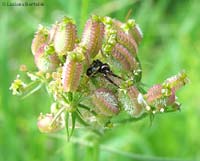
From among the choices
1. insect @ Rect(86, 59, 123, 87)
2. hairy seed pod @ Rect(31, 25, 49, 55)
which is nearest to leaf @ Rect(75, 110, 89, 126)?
insect @ Rect(86, 59, 123, 87)

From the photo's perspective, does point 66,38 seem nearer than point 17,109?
Yes

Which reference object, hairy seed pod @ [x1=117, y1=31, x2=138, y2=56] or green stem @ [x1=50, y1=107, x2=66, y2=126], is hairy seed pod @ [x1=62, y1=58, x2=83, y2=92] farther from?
hairy seed pod @ [x1=117, y1=31, x2=138, y2=56]

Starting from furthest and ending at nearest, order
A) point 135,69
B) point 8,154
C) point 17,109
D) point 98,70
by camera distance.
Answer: point 17,109 < point 8,154 < point 135,69 < point 98,70

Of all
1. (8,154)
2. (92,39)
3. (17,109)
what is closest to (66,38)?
(92,39)

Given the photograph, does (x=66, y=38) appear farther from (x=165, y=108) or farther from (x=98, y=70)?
(x=165, y=108)

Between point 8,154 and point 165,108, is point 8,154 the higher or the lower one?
the lower one

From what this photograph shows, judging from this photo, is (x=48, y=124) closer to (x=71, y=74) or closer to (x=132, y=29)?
(x=71, y=74)

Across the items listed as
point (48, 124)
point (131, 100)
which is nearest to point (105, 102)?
point (131, 100)

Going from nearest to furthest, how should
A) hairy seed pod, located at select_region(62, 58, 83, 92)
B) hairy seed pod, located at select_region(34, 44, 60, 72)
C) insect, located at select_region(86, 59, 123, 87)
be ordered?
hairy seed pod, located at select_region(62, 58, 83, 92) < insect, located at select_region(86, 59, 123, 87) < hairy seed pod, located at select_region(34, 44, 60, 72)
